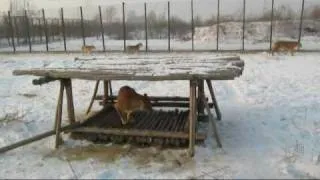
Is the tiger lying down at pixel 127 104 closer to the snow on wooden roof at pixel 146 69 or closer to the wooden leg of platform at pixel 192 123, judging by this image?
the snow on wooden roof at pixel 146 69

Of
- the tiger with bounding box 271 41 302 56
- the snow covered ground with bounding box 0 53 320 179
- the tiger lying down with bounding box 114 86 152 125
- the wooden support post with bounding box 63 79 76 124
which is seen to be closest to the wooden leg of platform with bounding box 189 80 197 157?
the snow covered ground with bounding box 0 53 320 179

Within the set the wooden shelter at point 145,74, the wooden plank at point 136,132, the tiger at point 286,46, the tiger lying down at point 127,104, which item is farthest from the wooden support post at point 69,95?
the tiger at point 286,46

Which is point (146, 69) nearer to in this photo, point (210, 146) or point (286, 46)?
point (210, 146)

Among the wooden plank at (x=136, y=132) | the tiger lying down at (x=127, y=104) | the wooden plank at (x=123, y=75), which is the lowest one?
the wooden plank at (x=136, y=132)

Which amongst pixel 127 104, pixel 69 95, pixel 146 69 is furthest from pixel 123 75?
pixel 69 95

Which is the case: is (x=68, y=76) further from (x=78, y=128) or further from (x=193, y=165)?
(x=193, y=165)

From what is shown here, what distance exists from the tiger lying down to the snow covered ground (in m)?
0.74

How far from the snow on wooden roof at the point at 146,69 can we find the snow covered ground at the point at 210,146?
1098 mm

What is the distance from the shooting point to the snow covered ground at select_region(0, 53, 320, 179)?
5234mm

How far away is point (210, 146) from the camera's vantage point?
6.12m

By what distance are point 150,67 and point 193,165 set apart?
1.68 m

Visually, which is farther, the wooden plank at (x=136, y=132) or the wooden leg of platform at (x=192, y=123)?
the wooden plank at (x=136, y=132)

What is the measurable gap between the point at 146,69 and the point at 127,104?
36.6 inches

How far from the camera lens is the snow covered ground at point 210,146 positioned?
5.23m
